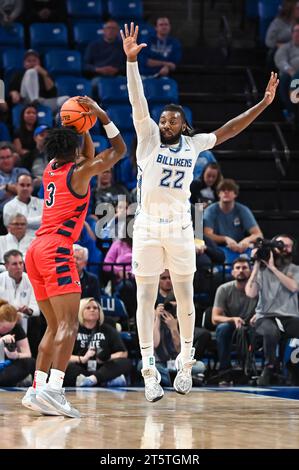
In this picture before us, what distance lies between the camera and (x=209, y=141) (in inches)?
308

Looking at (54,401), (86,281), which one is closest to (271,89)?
(54,401)

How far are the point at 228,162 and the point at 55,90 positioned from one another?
2.61 m

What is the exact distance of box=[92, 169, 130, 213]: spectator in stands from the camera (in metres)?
11.7

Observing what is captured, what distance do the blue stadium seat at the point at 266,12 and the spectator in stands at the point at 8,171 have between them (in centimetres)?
542

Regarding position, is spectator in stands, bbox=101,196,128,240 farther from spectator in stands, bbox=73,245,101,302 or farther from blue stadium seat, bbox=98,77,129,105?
blue stadium seat, bbox=98,77,129,105

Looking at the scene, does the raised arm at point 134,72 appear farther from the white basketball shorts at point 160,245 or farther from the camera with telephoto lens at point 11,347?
the camera with telephoto lens at point 11,347

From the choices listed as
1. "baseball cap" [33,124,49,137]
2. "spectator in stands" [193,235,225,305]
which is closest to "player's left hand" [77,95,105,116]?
"spectator in stands" [193,235,225,305]

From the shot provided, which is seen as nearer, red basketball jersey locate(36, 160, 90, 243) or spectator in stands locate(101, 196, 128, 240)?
red basketball jersey locate(36, 160, 90, 243)

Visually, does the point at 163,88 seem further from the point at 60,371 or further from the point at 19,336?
the point at 60,371

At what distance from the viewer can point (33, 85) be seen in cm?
1346

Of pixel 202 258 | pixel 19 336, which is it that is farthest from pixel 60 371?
pixel 202 258

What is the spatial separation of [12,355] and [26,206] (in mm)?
2146

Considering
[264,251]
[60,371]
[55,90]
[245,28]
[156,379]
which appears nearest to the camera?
[60,371]

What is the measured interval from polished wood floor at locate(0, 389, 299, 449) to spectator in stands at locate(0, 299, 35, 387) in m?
1.08
